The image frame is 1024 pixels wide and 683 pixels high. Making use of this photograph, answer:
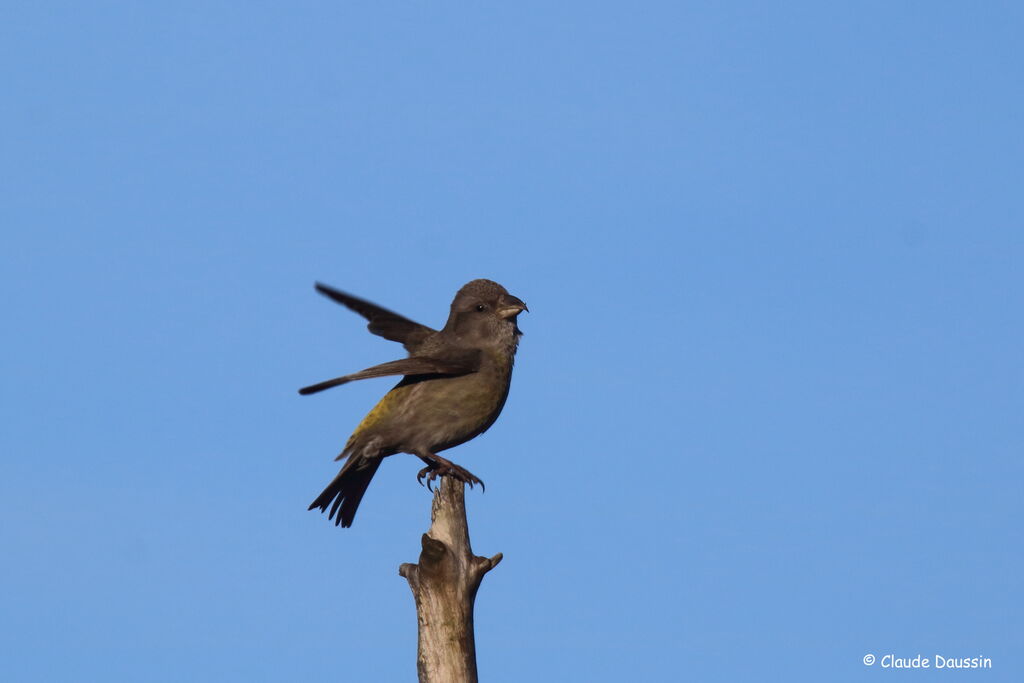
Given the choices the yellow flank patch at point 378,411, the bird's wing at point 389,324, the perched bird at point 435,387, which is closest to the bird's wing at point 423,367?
the perched bird at point 435,387

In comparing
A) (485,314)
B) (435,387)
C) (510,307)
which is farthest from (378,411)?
(510,307)

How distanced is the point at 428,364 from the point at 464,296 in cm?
110

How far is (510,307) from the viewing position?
10891mm

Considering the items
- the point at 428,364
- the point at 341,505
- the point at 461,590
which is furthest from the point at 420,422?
the point at 461,590

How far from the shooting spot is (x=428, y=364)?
33.7 feet

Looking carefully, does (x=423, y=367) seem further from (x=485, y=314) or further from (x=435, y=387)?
(x=485, y=314)

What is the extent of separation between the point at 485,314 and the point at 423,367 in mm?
1060

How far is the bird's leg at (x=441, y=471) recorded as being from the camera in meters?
10.1

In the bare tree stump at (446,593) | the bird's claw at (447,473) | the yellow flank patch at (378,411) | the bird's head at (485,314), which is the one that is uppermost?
the bird's head at (485,314)

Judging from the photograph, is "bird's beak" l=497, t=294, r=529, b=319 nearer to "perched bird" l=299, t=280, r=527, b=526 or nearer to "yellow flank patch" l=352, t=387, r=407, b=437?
"perched bird" l=299, t=280, r=527, b=526

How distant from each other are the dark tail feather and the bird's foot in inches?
23.2

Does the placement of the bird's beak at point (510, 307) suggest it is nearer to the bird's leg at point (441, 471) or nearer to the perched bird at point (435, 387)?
the perched bird at point (435, 387)

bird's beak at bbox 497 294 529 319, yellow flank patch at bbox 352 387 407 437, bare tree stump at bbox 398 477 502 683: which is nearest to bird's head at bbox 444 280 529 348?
bird's beak at bbox 497 294 529 319

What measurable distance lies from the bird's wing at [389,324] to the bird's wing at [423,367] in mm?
662
